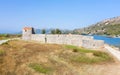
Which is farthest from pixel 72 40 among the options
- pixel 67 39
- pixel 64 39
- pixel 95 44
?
pixel 95 44

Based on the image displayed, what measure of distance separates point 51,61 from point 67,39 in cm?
1818

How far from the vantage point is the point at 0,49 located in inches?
1854

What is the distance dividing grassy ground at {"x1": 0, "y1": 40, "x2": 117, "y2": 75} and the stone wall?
4892 mm

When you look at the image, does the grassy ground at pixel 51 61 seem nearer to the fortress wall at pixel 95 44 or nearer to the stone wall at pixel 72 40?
the fortress wall at pixel 95 44

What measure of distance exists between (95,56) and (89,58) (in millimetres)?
1766

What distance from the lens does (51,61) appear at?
119 feet

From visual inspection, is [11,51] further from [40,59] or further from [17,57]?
[40,59]

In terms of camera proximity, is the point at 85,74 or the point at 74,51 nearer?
the point at 85,74

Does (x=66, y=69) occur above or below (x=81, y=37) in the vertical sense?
below

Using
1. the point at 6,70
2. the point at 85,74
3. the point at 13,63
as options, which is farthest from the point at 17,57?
the point at 85,74

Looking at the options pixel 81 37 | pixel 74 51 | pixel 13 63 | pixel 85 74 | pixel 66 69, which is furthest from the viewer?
pixel 81 37

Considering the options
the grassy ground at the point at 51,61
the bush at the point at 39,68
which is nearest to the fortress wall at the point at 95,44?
the grassy ground at the point at 51,61

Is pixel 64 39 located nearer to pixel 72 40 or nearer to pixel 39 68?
pixel 72 40

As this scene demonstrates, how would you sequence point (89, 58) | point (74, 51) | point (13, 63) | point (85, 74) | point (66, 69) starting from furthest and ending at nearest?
point (74, 51)
point (89, 58)
point (13, 63)
point (66, 69)
point (85, 74)
